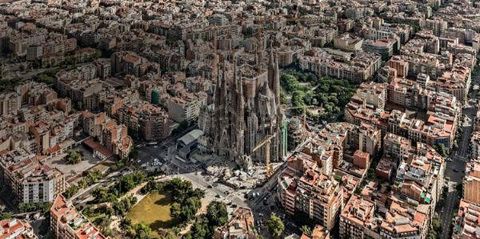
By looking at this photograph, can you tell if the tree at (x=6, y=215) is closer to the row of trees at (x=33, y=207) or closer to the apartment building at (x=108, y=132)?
the row of trees at (x=33, y=207)

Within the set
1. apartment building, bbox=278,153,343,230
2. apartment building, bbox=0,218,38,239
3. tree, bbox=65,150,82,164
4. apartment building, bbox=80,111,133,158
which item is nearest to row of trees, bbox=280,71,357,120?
apartment building, bbox=278,153,343,230

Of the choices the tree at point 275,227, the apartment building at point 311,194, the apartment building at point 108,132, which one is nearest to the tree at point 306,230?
the apartment building at point 311,194

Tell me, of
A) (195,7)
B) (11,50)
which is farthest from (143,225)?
(195,7)

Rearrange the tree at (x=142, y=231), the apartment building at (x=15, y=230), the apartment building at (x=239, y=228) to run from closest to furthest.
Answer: the apartment building at (x=15, y=230) → the apartment building at (x=239, y=228) → the tree at (x=142, y=231)

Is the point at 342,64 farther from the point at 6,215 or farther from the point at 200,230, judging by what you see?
the point at 6,215

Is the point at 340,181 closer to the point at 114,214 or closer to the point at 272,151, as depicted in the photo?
the point at 272,151
